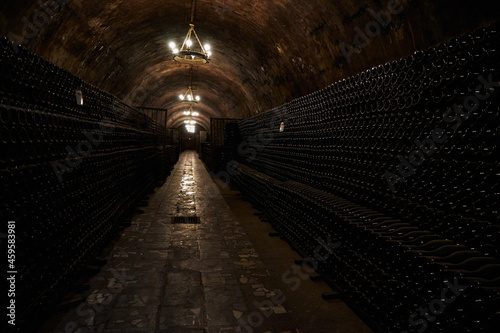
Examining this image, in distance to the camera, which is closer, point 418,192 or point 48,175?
point 418,192

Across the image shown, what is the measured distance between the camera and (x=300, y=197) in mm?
4816

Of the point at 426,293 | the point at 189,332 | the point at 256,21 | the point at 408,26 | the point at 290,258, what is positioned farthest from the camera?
the point at 256,21

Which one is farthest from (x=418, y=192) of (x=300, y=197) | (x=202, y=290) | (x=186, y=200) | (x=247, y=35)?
(x=247, y=35)

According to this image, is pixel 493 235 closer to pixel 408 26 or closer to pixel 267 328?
pixel 267 328

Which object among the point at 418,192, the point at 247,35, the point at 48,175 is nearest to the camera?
the point at 418,192

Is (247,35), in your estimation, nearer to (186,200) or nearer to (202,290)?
(186,200)

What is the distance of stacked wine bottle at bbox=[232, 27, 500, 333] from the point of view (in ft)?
6.62

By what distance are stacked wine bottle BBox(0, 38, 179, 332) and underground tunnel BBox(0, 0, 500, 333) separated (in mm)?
23

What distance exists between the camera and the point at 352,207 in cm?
367

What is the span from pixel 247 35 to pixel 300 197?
21.3 feet

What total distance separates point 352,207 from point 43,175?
11.6 feet

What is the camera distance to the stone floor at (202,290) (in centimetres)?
295

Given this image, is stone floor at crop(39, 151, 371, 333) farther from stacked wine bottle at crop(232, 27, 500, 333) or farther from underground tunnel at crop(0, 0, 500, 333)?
stacked wine bottle at crop(232, 27, 500, 333)

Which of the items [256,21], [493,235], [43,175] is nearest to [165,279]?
[43,175]
